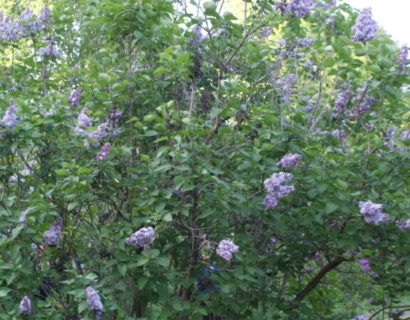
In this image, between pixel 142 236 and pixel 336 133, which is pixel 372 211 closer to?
pixel 336 133

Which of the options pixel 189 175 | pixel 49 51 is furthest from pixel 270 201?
pixel 49 51

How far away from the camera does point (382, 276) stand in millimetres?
4230

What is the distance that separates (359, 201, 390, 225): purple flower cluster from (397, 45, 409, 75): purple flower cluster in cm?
94

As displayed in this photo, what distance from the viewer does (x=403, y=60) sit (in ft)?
11.8

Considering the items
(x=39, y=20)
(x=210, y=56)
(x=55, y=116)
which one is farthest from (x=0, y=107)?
(x=210, y=56)

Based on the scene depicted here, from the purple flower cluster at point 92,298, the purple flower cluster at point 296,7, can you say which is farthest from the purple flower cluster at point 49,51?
the purple flower cluster at point 92,298

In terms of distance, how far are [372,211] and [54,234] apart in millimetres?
1896

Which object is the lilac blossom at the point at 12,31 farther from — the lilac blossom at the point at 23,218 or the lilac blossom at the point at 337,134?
the lilac blossom at the point at 337,134

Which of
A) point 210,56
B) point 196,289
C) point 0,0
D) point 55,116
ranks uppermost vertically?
point 0,0

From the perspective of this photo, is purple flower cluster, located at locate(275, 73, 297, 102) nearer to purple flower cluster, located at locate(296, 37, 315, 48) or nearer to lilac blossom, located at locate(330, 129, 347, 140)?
purple flower cluster, located at locate(296, 37, 315, 48)

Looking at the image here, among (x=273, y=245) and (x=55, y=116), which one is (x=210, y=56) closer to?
(x=55, y=116)

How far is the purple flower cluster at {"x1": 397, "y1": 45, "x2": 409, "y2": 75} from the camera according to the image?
3.56 metres

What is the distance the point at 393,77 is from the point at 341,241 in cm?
111

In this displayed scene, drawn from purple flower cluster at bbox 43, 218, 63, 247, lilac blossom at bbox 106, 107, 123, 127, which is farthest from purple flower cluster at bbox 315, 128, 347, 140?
purple flower cluster at bbox 43, 218, 63, 247
